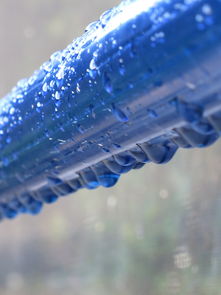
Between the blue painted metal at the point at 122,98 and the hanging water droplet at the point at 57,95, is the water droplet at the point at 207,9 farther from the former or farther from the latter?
the hanging water droplet at the point at 57,95

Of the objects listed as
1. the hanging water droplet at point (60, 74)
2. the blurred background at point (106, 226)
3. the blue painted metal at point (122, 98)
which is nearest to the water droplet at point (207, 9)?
the blue painted metal at point (122, 98)

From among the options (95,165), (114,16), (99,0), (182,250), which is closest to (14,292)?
(182,250)

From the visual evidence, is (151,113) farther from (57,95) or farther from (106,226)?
(106,226)

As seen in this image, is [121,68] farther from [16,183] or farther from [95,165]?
[16,183]

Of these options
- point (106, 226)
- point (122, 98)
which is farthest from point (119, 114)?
point (106, 226)

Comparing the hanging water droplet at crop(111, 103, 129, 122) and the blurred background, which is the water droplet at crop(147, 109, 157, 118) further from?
the blurred background

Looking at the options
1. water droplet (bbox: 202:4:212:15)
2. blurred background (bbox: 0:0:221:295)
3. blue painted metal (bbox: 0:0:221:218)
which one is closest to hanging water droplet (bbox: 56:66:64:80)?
blue painted metal (bbox: 0:0:221:218)

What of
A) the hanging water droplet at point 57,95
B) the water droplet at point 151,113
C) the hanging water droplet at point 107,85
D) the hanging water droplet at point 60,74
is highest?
the hanging water droplet at point 60,74
